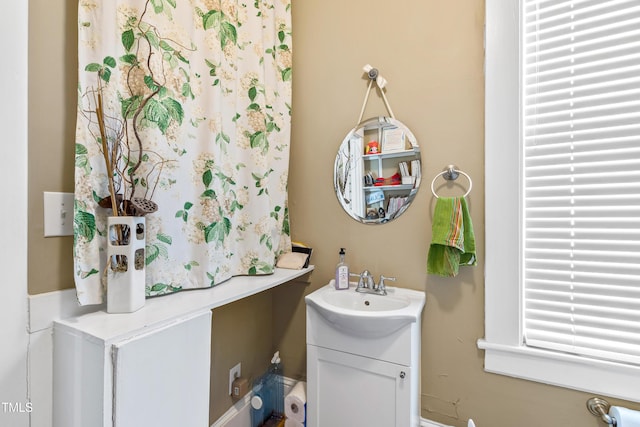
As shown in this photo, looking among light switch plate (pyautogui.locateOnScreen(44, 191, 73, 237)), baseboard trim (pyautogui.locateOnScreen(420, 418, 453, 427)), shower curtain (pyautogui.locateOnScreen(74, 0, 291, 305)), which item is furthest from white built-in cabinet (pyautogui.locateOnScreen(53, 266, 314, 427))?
baseboard trim (pyautogui.locateOnScreen(420, 418, 453, 427))

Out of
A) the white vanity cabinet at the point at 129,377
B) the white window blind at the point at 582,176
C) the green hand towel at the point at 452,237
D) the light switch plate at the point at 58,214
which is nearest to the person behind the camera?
the white vanity cabinet at the point at 129,377

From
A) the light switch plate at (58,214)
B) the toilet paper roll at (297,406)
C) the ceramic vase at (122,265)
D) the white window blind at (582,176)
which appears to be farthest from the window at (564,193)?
the light switch plate at (58,214)

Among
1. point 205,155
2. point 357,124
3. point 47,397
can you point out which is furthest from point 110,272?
point 357,124

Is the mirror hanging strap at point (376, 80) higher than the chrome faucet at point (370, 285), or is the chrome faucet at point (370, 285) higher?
the mirror hanging strap at point (376, 80)

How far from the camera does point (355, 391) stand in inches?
48.8

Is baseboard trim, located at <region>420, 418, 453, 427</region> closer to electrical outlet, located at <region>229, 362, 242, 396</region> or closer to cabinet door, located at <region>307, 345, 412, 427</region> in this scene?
cabinet door, located at <region>307, 345, 412, 427</region>

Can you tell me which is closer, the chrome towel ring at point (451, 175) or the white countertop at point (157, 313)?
the white countertop at point (157, 313)

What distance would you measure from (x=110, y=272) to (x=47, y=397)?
37cm

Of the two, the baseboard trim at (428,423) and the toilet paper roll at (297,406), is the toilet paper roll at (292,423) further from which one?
the baseboard trim at (428,423)

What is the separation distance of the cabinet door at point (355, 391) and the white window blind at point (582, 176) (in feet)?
2.12

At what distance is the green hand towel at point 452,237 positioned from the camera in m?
1.23

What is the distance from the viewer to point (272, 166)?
1.60 meters

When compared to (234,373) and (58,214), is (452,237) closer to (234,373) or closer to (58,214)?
(234,373)

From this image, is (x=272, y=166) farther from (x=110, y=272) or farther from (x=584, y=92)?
(x=584, y=92)
